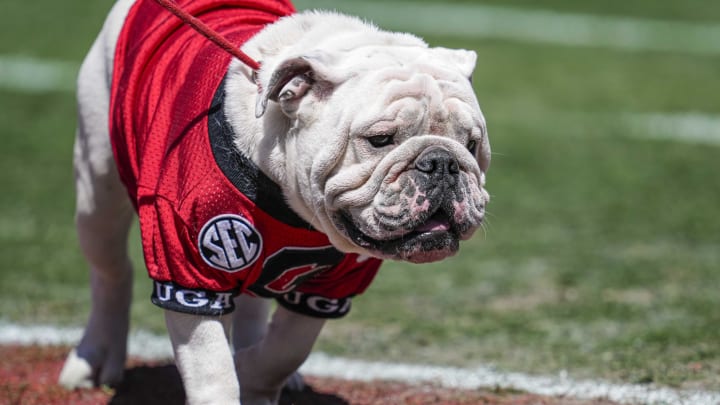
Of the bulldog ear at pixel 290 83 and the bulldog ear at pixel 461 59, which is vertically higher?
the bulldog ear at pixel 461 59

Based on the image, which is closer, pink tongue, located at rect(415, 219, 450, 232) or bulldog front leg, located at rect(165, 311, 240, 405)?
pink tongue, located at rect(415, 219, 450, 232)

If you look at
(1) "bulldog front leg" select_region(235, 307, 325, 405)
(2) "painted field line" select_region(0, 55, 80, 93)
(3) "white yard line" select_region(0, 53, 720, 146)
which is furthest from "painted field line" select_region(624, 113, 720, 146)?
(1) "bulldog front leg" select_region(235, 307, 325, 405)

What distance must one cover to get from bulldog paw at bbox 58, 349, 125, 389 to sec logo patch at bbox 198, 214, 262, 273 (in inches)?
62.2

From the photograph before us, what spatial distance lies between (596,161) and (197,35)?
17.7 ft

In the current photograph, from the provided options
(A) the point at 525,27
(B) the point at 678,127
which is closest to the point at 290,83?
(B) the point at 678,127

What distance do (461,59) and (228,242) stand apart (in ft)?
3.08

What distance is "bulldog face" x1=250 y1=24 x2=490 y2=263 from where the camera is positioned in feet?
10.7

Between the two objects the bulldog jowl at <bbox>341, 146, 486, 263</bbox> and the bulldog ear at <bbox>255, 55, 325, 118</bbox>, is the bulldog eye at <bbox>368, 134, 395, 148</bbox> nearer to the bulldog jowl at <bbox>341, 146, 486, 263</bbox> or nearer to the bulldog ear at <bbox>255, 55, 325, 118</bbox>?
the bulldog jowl at <bbox>341, 146, 486, 263</bbox>

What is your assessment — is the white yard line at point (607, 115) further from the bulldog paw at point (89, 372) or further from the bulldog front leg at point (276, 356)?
the bulldog front leg at point (276, 356)

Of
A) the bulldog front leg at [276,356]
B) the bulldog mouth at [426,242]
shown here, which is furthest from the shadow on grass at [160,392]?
the bulldog mouth at [426,242]

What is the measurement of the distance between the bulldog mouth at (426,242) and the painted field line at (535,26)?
33.3 feet

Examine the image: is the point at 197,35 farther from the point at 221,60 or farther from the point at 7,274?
the point at 7,274

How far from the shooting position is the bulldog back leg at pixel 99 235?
443cm

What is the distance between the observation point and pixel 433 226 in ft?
10.9
